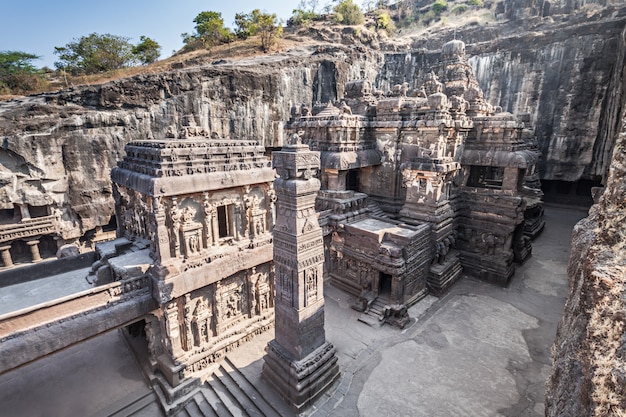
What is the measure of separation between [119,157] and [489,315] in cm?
2079

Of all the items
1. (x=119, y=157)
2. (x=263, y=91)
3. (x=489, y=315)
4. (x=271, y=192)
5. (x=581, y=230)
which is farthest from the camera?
(x=263, y=91)

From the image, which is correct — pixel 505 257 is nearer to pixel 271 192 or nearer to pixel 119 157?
pixel 271 192

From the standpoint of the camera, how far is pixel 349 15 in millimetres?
39219

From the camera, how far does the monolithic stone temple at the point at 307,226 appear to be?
736 cm

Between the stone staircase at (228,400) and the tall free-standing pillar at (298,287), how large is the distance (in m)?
0.48

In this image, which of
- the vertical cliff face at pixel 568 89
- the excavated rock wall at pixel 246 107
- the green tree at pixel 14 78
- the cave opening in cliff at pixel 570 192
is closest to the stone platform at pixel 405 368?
the excavated rock wall at pixel 246 107

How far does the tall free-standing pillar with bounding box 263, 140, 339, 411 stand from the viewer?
22.2 feet

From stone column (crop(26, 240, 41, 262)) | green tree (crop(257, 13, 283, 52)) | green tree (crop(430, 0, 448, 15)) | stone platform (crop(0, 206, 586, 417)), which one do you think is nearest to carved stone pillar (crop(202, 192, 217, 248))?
stone platform (crop(0, 206, 586, 417))

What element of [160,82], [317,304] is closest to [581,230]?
[317,304]

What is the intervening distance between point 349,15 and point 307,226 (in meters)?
41.1

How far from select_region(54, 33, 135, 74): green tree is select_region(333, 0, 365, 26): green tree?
83.0 ft

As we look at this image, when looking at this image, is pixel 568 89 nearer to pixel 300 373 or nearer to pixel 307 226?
pixel 307 226

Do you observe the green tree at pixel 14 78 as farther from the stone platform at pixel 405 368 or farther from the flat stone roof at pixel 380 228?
the flat stone roof at pixel 380 228

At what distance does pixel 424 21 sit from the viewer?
4791cm
